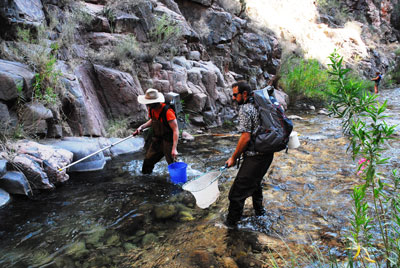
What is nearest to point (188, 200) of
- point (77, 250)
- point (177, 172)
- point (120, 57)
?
point (177, 172)

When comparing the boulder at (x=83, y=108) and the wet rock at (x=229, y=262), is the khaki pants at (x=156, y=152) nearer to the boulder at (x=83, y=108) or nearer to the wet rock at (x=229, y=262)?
the boulder at (x=83, y=108)

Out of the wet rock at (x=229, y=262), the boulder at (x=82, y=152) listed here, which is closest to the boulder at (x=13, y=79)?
the boulder at (x=82, y=152)

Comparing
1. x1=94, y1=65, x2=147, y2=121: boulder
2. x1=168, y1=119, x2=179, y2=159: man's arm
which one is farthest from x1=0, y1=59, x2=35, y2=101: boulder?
x1=168, y1=119, x2=179, y2=159: man's arm

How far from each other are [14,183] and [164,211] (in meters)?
2.30

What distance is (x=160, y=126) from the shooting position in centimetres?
464

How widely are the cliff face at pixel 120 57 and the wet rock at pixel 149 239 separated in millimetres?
3218

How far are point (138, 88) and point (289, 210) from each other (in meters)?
5.49

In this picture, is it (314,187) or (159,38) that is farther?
(159,38)

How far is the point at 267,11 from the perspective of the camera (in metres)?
18.2

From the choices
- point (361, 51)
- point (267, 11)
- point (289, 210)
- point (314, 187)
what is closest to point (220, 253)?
point (289, 210)

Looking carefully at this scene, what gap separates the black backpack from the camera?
9.62 feet

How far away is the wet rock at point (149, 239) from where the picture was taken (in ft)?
10.4

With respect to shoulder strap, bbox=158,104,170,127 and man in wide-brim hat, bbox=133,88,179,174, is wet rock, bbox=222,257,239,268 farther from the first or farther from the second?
shoulder strap, bbox=158,104,170,127

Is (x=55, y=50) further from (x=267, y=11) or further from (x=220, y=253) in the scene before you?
(x=267, y=11)
